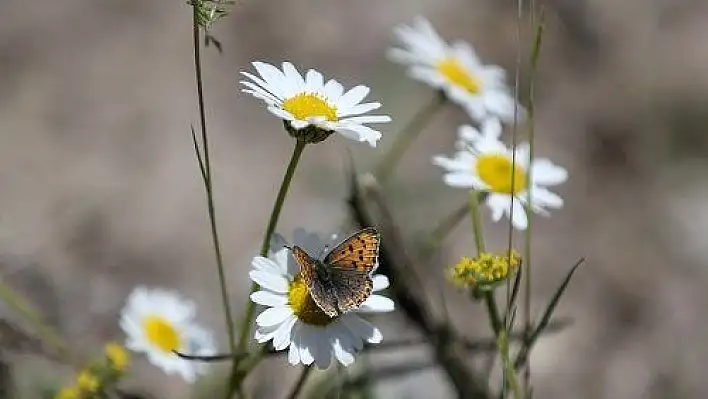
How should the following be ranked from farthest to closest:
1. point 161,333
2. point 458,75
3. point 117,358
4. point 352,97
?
point 458,75 → point 161,333 → point 117,358 → point 352,97

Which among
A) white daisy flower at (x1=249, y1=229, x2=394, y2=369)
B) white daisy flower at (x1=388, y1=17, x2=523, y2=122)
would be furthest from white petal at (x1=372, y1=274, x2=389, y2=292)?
white daisy flower at (x1=388, y1=17, x2=523, y2=122)

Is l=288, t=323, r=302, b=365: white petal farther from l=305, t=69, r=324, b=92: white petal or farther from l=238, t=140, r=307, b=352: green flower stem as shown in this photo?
l=305, t=69, r=324, b=92: white petal

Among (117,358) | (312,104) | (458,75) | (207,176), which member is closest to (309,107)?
(312,104)

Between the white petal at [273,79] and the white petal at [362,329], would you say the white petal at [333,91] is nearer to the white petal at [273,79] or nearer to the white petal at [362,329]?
the white petal at [273,79]

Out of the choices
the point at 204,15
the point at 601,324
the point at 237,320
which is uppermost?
the point at 204,15

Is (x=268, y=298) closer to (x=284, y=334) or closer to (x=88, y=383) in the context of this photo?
(x=284, y=334)

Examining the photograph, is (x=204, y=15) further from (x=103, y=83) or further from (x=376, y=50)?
(x=376, y=50)

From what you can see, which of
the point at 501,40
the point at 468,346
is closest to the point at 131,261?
the point at 468,346
